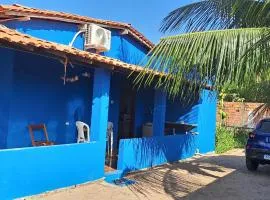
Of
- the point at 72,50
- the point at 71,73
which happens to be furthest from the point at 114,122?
the point at 72,50

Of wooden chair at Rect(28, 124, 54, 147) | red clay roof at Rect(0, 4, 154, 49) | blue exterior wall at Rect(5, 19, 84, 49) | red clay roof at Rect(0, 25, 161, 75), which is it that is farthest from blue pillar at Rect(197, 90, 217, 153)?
wooden chair at Rect(28, 124, 54, 147)

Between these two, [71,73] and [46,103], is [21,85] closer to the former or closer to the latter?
[46,103]

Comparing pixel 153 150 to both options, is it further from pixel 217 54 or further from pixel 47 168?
pixel 217 54

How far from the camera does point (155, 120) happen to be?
12.4m

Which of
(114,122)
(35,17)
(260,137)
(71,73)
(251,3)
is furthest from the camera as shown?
(114,122)

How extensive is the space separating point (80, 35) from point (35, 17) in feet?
5.73

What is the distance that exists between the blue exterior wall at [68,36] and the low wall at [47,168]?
10.5 ft

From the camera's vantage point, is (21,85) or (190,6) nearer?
(190,6)

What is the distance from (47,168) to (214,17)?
4.28 m

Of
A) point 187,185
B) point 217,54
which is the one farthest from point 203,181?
point 217,54

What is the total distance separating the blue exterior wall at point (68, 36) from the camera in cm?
975

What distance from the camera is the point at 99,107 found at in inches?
363

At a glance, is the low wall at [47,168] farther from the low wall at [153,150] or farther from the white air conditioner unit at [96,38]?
the white air conditioner unit at [96,38]

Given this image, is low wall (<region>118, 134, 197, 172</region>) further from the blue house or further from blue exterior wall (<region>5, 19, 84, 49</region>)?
blue exterior wall (<region>5, 19, 84, 49</region>)
